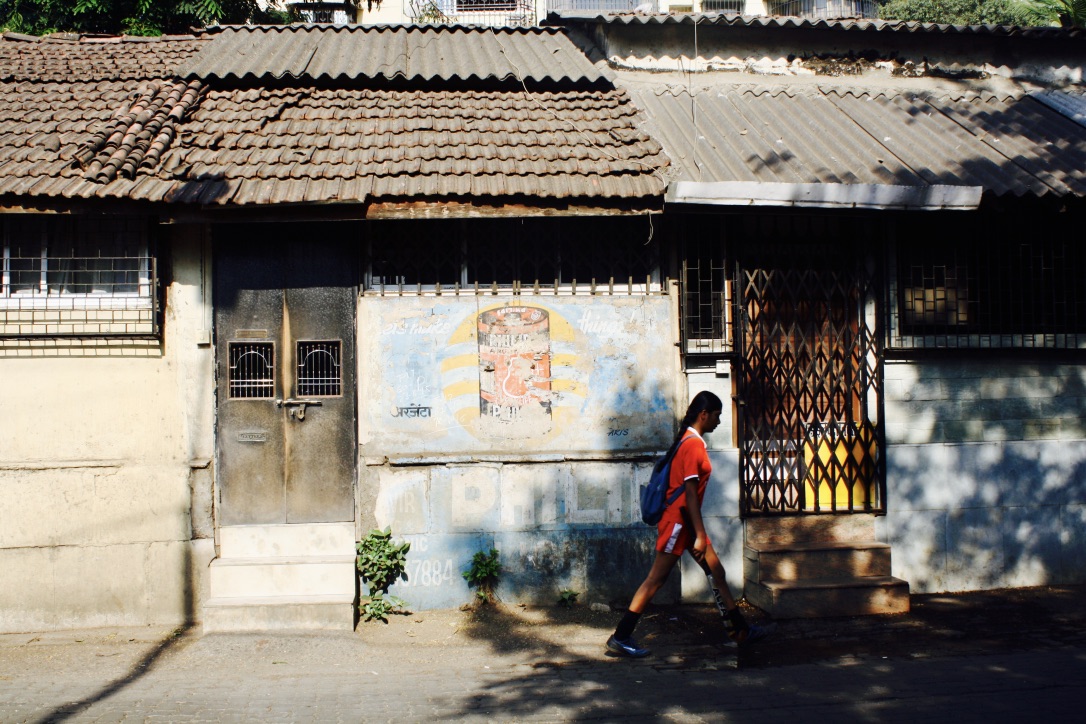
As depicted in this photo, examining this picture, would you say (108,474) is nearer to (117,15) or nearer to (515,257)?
(515,257)

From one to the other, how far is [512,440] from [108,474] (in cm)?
323

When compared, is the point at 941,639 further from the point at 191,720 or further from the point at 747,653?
the point at 191,720

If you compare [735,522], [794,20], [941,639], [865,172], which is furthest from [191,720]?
[794,20]

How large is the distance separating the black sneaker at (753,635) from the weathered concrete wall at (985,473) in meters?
1.88

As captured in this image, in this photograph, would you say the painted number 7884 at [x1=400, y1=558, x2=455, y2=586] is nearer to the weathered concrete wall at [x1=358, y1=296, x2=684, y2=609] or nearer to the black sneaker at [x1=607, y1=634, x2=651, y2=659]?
the weathered concrete wall at [x1=358, y1=296, x2=684, y2=609]

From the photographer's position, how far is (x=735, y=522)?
22.7 ft

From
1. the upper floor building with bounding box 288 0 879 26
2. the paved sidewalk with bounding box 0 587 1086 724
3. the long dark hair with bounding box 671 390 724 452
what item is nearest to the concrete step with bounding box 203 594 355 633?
the paved sidewalk with bounding box 0 587 1086 724

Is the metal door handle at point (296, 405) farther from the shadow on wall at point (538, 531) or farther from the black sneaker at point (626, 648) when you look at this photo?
the black sneaker at point (626, 648)

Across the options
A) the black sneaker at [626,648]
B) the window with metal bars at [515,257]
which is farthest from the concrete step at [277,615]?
the window with metal bars at [515,257]

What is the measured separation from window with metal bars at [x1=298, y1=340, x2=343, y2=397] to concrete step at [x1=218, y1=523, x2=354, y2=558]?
1089 mm

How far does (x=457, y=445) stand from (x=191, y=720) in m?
2.81

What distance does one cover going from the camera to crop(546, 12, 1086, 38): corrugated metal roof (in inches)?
340

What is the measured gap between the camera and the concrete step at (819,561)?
22.0 feet

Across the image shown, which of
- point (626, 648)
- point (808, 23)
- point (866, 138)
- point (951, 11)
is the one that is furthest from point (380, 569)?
point (951, 11)
